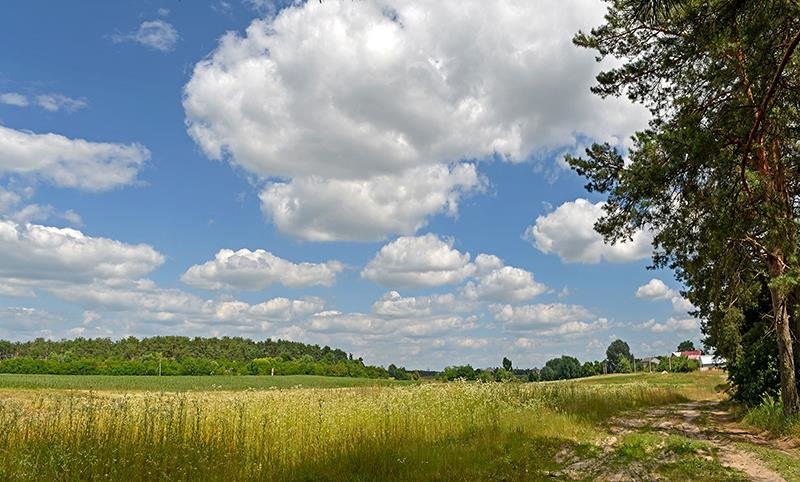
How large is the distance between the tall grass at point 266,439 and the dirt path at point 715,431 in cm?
305

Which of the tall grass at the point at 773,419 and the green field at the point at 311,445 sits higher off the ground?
the green field at the point at 311,445

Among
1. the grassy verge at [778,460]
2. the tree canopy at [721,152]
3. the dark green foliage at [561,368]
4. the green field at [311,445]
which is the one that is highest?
the tree canopy at [721,152]

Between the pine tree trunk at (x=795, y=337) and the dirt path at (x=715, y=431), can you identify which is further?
the pine tree trunk at (x=795, y=337)

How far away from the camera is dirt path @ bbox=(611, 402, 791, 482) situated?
1044 cm

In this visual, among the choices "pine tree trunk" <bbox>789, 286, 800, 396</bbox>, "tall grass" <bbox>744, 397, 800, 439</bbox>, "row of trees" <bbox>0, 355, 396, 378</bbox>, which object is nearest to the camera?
"tall grass" <bbox>744, 397, 800, 439</bbox>

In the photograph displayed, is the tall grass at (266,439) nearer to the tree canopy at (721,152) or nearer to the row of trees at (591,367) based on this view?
the tree canopy at (721,152)

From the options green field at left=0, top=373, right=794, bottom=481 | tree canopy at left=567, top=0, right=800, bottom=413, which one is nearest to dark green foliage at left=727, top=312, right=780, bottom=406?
tree canopy at left=567, top=0, right=800, bottom=413

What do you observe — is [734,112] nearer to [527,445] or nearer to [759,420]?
[527,445]

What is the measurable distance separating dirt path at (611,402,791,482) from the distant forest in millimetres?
101031

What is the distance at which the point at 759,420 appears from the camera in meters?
16.7

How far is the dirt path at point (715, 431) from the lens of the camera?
1044cm

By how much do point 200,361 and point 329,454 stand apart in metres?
120

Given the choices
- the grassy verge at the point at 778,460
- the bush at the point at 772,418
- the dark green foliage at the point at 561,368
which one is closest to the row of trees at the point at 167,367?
the dark green foliage at the point at 561,368

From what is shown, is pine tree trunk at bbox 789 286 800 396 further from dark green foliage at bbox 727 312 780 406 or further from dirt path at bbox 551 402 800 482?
dirt path at bbox 551 402 800 482
